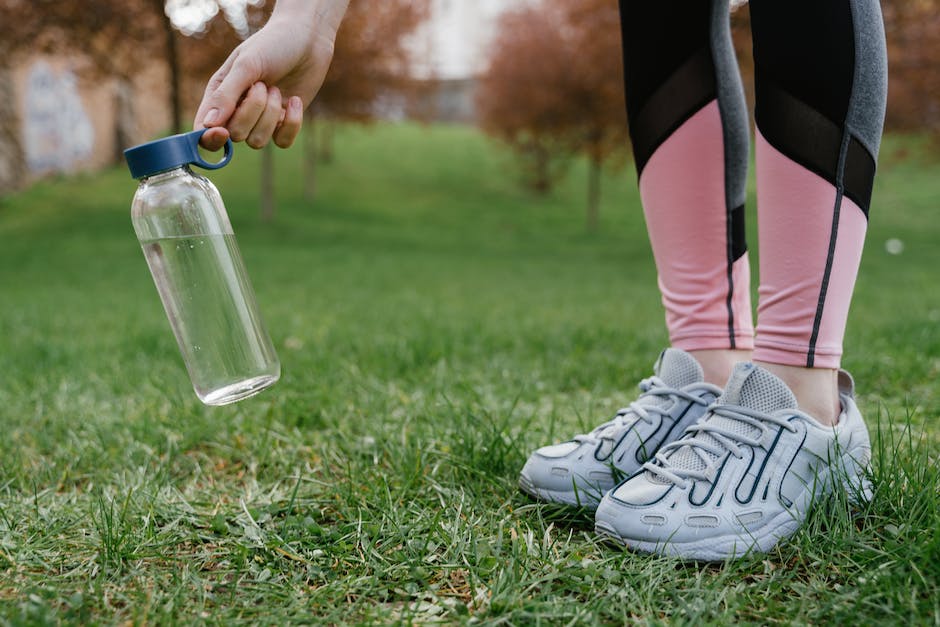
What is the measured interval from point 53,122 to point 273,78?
712 inches

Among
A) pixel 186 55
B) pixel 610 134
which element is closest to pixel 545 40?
pixel 610 134

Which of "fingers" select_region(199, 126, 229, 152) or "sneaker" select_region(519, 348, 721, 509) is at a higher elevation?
"fingers" select_region(199, 126, 229, 152)

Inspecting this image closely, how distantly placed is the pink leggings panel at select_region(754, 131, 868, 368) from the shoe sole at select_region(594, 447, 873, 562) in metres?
0.21

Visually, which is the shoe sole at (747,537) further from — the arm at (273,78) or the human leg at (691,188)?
the arm at (273,78)

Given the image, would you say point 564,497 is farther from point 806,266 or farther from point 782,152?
point 782,152

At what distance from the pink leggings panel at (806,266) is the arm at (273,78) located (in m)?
0.87

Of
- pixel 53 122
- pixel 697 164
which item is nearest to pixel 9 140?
pixel 53 122

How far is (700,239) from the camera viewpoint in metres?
1.64

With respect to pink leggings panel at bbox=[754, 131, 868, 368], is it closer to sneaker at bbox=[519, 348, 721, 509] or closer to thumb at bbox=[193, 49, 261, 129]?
sneaker at bbox=[519, 348, 721, 509]

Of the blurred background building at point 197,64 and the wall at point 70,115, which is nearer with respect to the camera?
the blurred background building at point 197,64

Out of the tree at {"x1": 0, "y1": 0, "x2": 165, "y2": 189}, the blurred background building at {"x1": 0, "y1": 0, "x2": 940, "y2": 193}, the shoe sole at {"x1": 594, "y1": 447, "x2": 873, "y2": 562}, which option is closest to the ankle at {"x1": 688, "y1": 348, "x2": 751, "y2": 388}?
the shoe sole at {"x1": 594, "y1": 447, "x2": 873, "y2": 562}

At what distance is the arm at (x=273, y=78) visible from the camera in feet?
4.21

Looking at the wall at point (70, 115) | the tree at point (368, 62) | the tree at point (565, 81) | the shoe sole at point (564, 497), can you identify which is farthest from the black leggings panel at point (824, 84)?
the wall at point (70, 115)

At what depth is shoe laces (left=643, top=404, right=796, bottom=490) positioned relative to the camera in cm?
133
